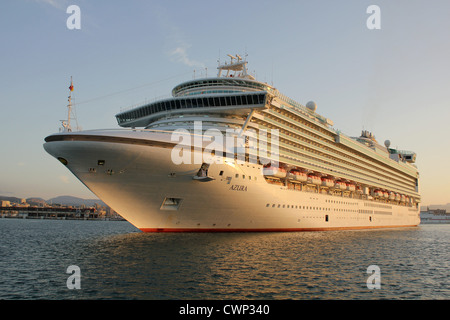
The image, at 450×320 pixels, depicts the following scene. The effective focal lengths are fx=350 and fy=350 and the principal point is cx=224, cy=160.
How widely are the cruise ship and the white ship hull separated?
0.22 feet

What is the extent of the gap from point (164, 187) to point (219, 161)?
445 cm

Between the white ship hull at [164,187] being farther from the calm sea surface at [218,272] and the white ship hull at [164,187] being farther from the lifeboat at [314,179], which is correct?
the lifeboat at [314,179]

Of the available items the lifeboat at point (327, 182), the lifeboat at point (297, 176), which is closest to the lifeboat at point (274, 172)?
the lifeboat at point (297, 176)

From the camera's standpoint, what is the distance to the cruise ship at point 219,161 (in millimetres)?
23109

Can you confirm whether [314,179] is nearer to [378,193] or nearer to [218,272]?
[378,193]

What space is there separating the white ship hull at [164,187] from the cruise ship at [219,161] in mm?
68

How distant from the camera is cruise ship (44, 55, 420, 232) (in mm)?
23109

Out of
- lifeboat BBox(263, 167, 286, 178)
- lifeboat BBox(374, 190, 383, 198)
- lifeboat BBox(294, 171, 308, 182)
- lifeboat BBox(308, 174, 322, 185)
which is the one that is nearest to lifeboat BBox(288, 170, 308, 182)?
lifeboat BBox(294, 171, 308, 182)

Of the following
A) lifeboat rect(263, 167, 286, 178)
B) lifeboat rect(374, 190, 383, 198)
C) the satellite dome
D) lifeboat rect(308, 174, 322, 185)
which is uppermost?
the satellite dome

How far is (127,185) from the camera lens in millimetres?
23922

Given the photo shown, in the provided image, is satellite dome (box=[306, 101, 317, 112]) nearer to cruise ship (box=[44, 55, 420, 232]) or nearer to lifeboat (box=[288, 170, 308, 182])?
cruise ship (box=[44, 55, 420, 232])

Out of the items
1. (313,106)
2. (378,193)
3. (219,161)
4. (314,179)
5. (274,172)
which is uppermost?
(313,106)

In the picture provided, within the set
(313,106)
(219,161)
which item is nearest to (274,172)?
(219,161)

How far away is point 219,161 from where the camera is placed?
84.8 feet
